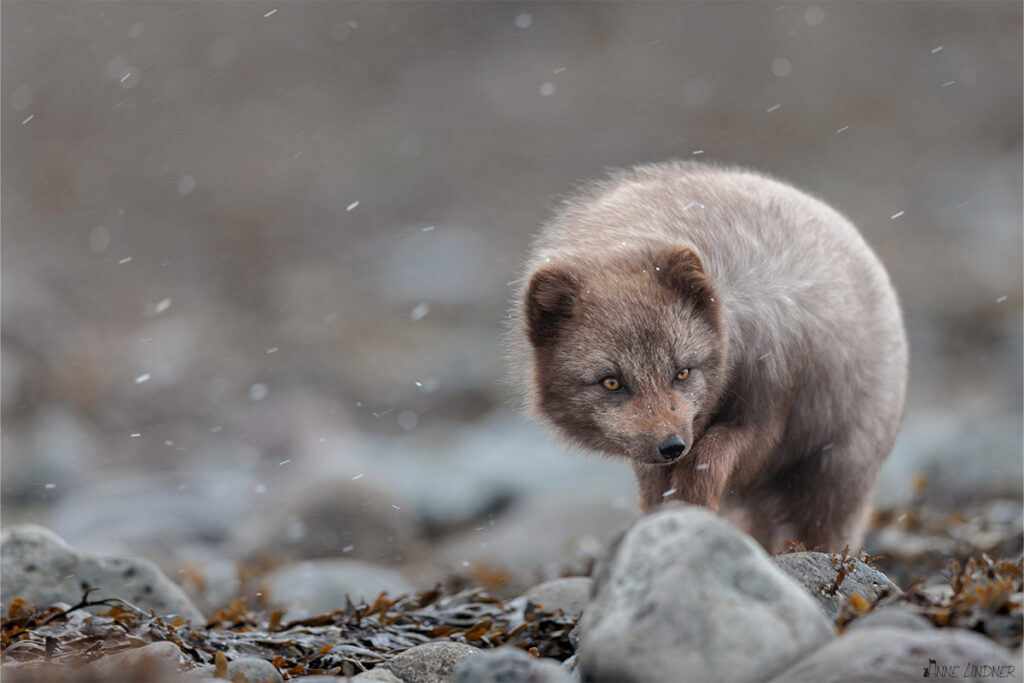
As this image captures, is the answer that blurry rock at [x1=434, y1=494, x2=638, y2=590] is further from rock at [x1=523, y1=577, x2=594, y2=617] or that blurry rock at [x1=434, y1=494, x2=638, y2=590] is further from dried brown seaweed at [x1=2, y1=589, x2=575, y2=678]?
dried brown seaweed at [x1=2, y1=589, x2=575, y2=678]

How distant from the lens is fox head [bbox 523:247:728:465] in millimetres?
4359

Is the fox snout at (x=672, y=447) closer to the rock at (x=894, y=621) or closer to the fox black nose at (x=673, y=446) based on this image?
the fox black nose at (x=673, y=446)

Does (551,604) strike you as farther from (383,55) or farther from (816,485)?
(383,55)

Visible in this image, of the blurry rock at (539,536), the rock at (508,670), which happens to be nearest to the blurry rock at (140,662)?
the rock at (508,670)

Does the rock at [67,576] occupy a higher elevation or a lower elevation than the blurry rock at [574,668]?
lower

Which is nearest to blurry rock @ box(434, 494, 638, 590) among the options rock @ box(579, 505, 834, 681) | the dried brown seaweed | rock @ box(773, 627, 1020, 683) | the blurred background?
the blurred background

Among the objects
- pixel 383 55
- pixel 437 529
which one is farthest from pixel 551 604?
pixel 383 55

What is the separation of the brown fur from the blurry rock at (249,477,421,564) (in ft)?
15.7

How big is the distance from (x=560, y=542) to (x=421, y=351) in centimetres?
659

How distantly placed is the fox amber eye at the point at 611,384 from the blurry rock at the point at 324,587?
3.24 m

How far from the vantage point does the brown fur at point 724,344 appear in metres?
4.45

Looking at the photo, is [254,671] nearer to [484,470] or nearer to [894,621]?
[894,621]

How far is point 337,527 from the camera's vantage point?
9.75 meters

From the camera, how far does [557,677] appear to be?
3275 millimetres
